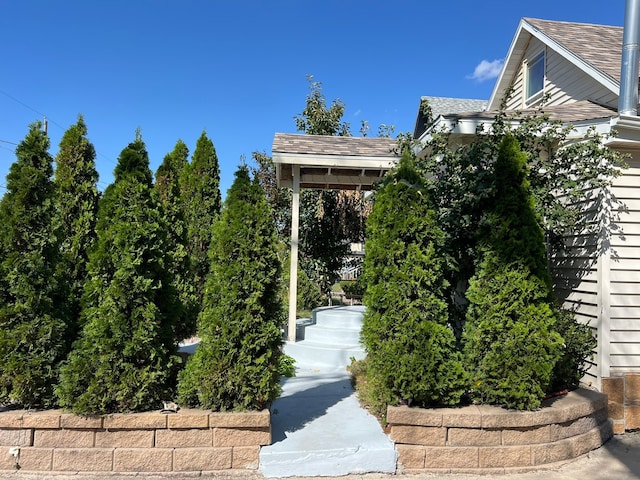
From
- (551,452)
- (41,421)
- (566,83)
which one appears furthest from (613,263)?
(41,421)

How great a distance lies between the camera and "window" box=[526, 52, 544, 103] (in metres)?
7.45

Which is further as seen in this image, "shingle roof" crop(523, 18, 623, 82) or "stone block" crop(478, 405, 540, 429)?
"shingle roof" crop(523, 18, 623, 82)

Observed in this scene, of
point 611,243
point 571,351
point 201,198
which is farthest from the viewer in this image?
point 201,198

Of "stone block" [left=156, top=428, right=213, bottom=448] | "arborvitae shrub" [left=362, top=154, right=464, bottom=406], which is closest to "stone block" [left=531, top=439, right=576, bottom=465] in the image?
"arborvitae shrub" [left=362, top=154, right=464, bottom=406]

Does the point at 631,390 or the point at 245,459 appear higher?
the point at 631,390

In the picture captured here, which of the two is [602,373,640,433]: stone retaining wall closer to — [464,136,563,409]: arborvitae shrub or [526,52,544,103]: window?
[464,136,563,409]: arborvitae shrub

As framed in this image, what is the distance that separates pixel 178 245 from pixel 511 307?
4.38m

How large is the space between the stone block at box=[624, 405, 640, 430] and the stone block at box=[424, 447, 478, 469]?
2.10 metres

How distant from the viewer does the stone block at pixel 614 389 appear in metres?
4.13

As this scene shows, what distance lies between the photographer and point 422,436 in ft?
10.6

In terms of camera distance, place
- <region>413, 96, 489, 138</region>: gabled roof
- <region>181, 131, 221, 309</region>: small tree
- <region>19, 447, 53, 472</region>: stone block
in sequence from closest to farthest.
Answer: <region>19, 447, 53, 472</region>: stone block → <region>181, 131, 221, 309</region>: small tree → <region>413, 96, 489, 138</region>: gabled roof

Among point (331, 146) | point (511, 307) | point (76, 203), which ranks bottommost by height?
point (511, 307)

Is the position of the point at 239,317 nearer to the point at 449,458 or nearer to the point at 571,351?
the point at 449,458

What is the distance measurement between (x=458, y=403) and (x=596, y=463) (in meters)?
1.28
